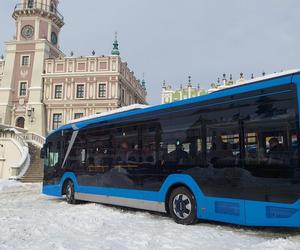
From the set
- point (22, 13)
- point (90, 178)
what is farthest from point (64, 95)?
point (90, 178)

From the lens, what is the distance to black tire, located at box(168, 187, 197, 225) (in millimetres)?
8195

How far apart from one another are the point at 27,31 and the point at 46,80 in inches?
252

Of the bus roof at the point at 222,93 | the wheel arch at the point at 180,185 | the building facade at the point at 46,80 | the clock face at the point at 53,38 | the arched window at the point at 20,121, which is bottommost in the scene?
the wheel arch at the point at 180,185

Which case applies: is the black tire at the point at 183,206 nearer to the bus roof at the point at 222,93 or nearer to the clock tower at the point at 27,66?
the bus roof at the point at 222,93

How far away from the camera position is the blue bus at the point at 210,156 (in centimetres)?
656

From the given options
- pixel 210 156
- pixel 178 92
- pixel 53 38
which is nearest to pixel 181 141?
pixel 210 156

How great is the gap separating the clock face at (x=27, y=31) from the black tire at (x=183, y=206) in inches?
1498

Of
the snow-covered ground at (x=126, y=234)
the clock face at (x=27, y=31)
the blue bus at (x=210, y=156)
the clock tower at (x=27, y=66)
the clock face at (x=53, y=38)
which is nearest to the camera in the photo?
the snow-covered ground at (x=126, y=234)

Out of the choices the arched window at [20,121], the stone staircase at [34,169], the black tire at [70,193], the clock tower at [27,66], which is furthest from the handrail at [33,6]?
the black tire at [70,193]

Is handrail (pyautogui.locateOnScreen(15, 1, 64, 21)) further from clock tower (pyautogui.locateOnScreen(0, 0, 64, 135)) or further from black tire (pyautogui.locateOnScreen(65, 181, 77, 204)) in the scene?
black tire (pyautogui.locateOnScreen(65, 181, 77, 204))

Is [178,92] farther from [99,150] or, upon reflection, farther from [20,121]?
[99,150]

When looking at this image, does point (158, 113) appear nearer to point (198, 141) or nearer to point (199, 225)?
point (198, 141)

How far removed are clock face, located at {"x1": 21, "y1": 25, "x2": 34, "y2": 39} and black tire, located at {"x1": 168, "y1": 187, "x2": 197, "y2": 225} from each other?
38.1 m

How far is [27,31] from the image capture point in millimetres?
42344
